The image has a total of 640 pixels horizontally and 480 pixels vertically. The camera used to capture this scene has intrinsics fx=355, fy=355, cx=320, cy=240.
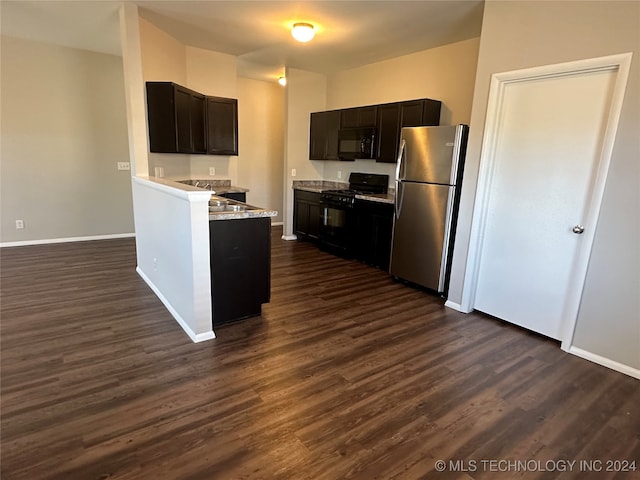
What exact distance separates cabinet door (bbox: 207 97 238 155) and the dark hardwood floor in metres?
2.61

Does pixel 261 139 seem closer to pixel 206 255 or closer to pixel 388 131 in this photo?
pixel 388 131

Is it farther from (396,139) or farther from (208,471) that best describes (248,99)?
(208,471)

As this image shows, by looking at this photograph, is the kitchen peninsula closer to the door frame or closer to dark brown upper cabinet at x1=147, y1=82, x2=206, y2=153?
dark brown upper cabinet at x1=147, y1=82, x2=206, y2=153

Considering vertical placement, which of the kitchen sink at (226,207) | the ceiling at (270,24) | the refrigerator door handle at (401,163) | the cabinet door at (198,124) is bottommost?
the kitchen sink at (226,207)

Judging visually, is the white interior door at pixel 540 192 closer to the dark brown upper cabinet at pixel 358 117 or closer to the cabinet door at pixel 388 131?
the cabinet door at pixel 388 131

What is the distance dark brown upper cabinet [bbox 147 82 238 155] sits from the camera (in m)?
4.05

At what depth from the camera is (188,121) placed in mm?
4555

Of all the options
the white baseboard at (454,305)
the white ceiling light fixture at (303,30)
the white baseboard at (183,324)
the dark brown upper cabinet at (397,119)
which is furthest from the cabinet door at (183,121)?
the white baseboard at (454,305)

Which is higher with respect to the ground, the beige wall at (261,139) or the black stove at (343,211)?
the beige wall at (261,139)

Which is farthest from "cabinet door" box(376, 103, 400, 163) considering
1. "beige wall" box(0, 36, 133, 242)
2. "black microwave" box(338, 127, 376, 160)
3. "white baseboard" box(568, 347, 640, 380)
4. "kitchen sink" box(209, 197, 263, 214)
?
"beige wall" box(0, 36, 133, 242)

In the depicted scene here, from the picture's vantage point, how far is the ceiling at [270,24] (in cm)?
338

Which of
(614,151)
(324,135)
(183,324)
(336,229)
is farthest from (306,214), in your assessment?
(614,151)

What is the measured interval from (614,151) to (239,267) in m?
2.89

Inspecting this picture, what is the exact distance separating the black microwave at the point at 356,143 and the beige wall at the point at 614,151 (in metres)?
2.24
